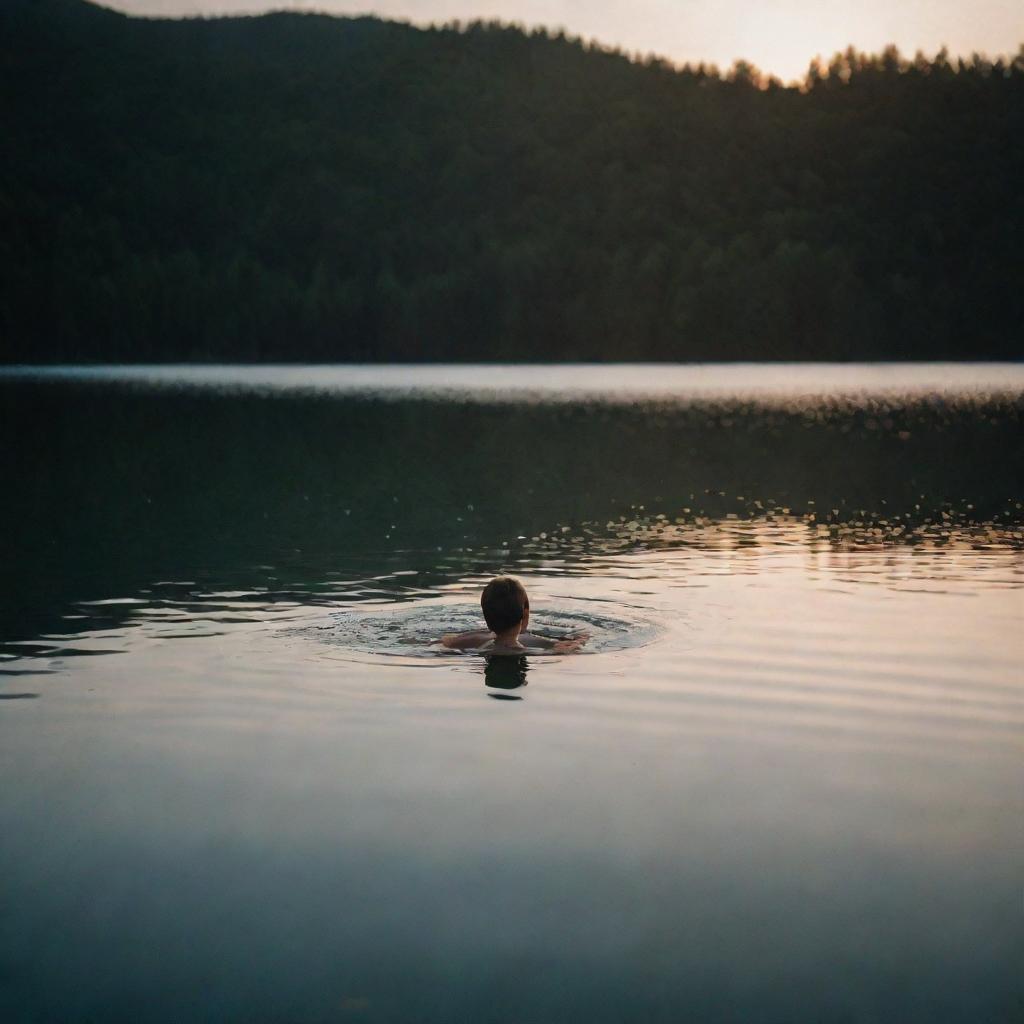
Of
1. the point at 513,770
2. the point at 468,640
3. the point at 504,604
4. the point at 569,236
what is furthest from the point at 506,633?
the point at 569,236

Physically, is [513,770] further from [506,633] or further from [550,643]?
[550,643]

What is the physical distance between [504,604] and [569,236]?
165591mm

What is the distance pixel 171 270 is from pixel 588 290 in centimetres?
4414

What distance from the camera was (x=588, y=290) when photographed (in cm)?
16512

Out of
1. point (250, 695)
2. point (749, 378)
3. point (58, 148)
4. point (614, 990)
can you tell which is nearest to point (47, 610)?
point (250, 695)

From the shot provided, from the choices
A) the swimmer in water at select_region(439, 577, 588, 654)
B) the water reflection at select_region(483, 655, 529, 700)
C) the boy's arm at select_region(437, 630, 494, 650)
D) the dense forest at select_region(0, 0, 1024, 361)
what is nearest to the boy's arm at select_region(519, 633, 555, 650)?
the swimmer in water at select_region(439, 577, 588, 654)

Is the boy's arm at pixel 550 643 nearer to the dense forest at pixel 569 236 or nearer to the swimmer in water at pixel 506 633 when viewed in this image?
the swimmer in water at pixel 506 633

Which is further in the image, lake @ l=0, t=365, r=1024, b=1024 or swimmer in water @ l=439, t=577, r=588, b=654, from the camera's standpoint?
swimmer in water @ l=439, t=577, r=588, b=654

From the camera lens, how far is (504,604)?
14.7 metres

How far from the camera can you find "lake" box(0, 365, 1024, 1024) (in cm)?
752

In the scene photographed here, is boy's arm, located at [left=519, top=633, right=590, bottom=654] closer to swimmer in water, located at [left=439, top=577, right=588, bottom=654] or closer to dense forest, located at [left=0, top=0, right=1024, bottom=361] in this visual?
swimmer in water, located at [left=439, top=577, right=588, bottom=654]

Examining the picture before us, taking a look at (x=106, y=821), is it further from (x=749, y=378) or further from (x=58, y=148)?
(x=58, y=148)

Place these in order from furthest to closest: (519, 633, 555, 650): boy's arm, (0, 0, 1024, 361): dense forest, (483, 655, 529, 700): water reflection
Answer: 1. (0, 0, 1024, 361): dense forest
2. (519, 633, 555, 650): boy's arm
3. (483, 655, 529, 700): water reflection

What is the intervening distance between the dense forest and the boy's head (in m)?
137
